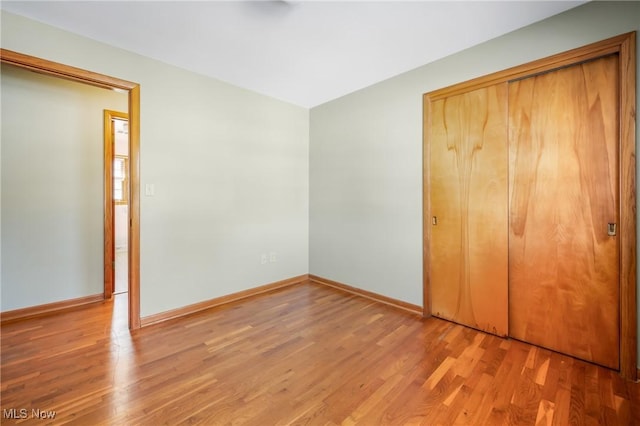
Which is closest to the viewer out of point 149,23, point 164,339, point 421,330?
point 149,23

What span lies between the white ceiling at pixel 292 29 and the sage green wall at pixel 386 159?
0.47 ft

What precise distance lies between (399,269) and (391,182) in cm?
94

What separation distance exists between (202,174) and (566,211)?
319 centimetres

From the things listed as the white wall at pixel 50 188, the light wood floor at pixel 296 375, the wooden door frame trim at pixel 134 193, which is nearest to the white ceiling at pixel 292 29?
the wooden door frame trim at pixel 134 193

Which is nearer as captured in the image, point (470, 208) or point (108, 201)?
point (470, 208)

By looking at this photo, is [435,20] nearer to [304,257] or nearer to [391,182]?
[391,182]

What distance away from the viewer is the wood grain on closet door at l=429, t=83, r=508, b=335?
231 cm

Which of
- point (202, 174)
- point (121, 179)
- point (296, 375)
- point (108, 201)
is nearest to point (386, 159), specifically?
point (202, 174)

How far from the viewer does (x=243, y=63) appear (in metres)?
2.69

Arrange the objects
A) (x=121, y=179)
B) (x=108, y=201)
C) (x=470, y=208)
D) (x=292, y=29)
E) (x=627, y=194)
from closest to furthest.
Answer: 1. (x=627, y=194)
2. (x=292, y=29)
3. (x=470, y=208)
4. (x=108, y=201)
5. (x=121, y=179)

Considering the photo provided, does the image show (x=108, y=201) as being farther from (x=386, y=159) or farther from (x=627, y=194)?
(x=627, y=194)

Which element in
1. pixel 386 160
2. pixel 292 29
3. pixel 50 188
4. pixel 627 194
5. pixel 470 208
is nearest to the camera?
pixel 627 194

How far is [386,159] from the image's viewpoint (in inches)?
120

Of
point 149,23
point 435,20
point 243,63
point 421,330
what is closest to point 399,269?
point 421,330
